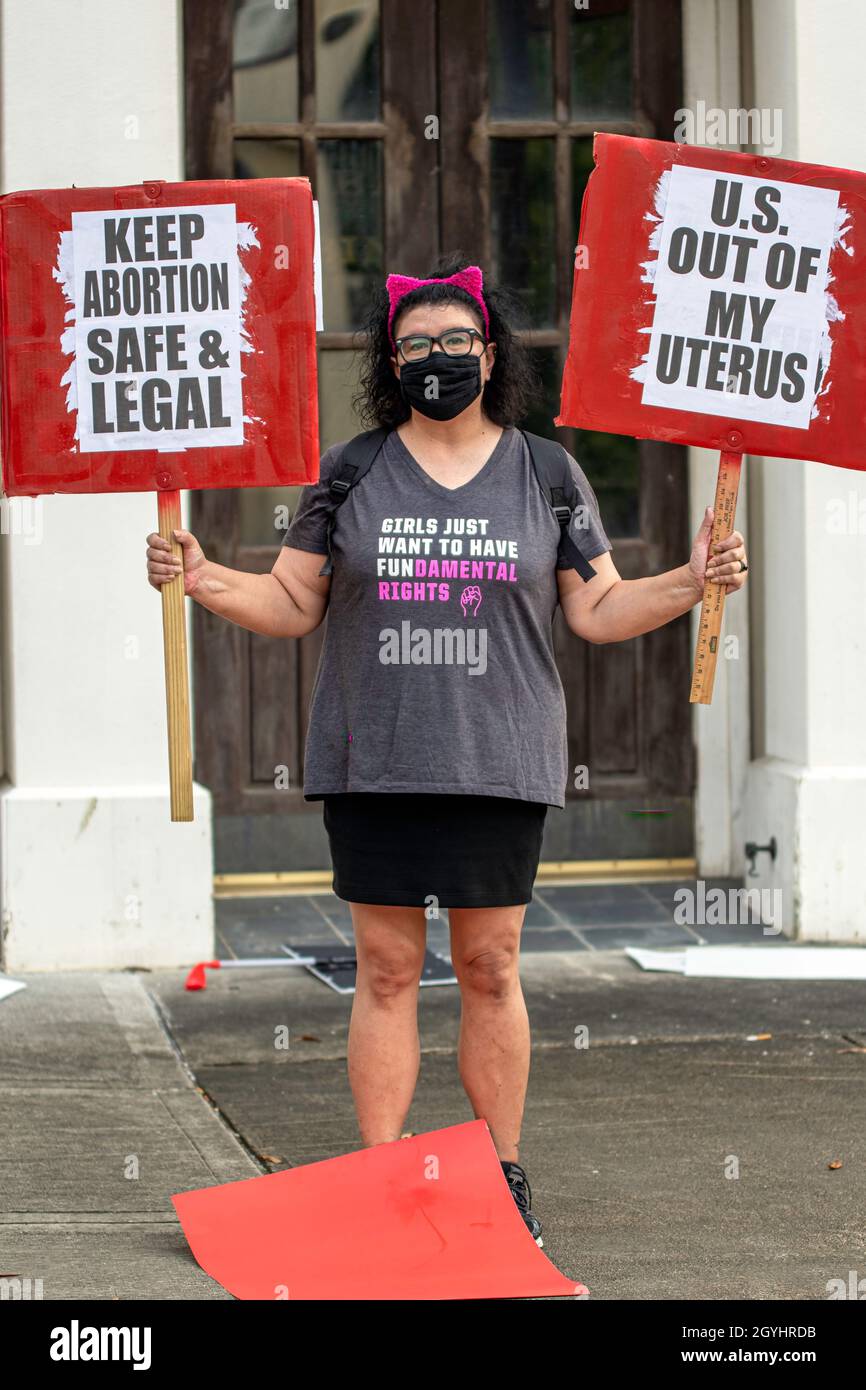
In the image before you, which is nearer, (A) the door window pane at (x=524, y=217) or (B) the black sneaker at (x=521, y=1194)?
(B) the black sneaker at (x=521, y=1194)

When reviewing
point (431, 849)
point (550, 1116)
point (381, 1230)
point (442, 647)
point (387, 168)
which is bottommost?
point (550, 1116)

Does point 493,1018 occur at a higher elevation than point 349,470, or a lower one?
lower

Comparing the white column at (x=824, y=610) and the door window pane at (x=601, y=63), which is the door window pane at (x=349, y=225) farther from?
the white column at (x=824, y=610)

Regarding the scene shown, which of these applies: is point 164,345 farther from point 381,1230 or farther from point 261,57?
point 261,57

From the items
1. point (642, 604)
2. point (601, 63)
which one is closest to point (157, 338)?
point (642, 604)

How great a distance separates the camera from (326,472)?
156 inches

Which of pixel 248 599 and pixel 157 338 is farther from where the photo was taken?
pixel 157 338

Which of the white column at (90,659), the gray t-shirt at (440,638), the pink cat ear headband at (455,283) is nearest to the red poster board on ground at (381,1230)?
the gray t-shirt at (440,638)

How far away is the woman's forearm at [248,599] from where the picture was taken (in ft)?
12.8

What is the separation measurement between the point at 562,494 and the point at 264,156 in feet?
11.9

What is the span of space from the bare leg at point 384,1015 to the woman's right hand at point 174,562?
736mm

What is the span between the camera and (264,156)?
7.14 metres

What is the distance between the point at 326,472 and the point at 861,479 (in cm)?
326

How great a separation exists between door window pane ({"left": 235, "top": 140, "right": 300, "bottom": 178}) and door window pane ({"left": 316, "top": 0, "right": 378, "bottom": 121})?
A: 17cm
